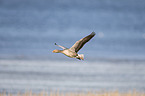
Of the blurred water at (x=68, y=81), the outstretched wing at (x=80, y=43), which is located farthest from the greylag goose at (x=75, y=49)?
the blurred water at (x=68, y=81)

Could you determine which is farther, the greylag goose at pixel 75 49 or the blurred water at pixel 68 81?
the blurred water at pixel 68 81

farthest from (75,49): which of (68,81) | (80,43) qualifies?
(68,81)

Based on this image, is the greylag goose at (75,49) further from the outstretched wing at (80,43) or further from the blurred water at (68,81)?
the blurred water at (68,81)

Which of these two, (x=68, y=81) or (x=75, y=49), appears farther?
(x=68, y=81)

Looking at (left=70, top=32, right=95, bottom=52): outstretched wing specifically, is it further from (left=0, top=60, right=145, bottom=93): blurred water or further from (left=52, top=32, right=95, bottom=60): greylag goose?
(left=0, top=60, right=145, bottom=93): blurred water

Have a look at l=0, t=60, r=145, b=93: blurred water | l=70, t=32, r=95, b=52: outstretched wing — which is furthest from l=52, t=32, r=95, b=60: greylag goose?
l=0, t=60, r=145, b=93: blurred water

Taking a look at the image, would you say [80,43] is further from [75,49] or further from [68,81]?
[68,81]

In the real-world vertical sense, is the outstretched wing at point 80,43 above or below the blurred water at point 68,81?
below

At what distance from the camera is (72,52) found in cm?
406

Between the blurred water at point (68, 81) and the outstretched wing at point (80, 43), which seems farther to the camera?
the blurred water at point (68, 81)

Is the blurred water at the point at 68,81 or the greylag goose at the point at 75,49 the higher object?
the blurred water at the point at 68,81

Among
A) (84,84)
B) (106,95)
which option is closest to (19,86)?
(84,84)

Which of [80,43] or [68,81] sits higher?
[68,81]

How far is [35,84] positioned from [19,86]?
65 centimetres
